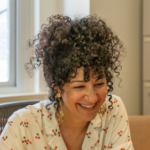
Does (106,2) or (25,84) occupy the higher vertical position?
(106,2)

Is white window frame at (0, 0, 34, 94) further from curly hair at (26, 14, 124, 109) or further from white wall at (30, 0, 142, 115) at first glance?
curly hair at (26, 14, 124, 109)

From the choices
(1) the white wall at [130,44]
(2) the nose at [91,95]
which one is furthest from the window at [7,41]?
(2) the nose at [91,95]

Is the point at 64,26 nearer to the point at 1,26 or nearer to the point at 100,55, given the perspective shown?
the point at 100,55

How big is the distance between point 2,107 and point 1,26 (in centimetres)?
101

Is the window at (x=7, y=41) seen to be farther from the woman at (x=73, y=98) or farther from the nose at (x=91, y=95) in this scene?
the nose at (x=91, y=95)

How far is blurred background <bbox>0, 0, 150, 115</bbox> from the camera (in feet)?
6.55

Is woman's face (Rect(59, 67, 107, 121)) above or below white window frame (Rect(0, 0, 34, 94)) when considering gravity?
below

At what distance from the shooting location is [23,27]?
2.08 metres

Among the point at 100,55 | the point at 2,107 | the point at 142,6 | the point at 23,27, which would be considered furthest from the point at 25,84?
the point at 142,6

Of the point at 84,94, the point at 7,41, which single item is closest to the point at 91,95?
the point at 84,94

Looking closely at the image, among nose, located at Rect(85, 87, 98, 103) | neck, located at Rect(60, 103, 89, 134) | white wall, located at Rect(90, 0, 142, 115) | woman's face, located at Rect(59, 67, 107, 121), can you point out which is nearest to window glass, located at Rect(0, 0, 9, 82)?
white wall, located at Rect(90, 0, 142, 115)

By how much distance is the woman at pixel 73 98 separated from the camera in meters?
1.08

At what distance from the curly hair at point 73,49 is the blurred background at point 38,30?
2.36 feet

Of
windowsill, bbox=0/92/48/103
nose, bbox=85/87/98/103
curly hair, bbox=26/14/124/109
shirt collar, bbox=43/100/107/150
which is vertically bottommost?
shirt collar, bbox=43/100/107/150
